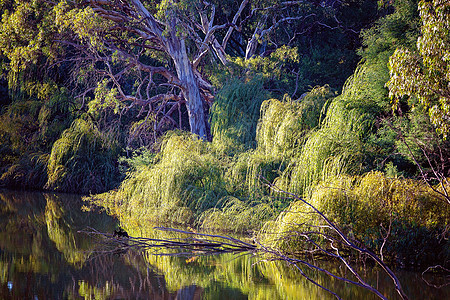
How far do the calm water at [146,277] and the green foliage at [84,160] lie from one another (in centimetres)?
685

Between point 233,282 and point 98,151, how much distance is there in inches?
440

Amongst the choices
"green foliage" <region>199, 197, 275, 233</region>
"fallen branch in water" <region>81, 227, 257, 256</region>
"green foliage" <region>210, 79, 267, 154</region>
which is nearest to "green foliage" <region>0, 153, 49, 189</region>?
"green foliage" <region>210, 79, 267, 154</region>

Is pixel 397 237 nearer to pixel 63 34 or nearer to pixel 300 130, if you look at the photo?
pixel 300 130

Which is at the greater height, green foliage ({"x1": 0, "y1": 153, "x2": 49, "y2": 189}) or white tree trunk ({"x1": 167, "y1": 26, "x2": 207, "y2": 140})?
white tree trunk ({"x1": 167, "y1": 26, "x2": 207, "y2": 140})

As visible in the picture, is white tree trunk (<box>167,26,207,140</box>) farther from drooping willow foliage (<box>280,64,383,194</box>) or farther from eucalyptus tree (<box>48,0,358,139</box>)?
drooping willow foliage (<box>280,64,383,194</box>)

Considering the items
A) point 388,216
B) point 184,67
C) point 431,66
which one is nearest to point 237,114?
point 184,67

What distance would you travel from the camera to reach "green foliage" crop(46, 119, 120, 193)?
15.9 m

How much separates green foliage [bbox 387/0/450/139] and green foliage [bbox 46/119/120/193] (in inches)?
408

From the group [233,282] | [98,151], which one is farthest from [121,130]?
[233,282]

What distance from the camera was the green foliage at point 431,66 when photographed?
6.88 m

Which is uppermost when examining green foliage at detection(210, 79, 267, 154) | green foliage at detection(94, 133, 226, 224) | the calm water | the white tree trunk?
the white tree trunk

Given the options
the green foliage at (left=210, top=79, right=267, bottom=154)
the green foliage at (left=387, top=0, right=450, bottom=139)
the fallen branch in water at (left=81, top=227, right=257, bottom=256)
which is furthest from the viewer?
the green foliage at (left=210, top=79, right=267, bottom=154)

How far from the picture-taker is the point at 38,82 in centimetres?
1753

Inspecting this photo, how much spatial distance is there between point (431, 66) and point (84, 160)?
38.8ft
